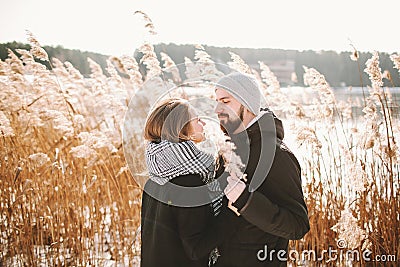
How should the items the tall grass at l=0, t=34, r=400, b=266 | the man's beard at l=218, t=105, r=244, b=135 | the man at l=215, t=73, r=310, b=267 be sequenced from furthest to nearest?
the tall grass at l=0, t=34, r=400, b=266 < the man's beard at l=218, t=105, r=244, b=135 < the man at l=215, t=73, r=310, b=267

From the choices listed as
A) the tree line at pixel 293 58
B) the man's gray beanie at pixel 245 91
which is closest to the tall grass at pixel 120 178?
the tree line at pixel 293 58

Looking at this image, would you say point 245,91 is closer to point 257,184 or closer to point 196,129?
point 196,129

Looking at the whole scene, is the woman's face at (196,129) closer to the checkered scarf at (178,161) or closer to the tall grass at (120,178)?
the checkered scarf at (178,161)

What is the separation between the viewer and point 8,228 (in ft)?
8.65

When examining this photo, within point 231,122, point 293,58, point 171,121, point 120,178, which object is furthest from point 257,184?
point 293,58

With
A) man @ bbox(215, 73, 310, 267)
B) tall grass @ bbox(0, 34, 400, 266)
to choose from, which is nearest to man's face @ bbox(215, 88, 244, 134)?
man @ bbox(215, 73, 310, 267)

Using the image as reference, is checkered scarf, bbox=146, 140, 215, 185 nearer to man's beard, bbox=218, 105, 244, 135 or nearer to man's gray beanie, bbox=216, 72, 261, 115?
man's beard, bbox=218, 105, 244, 135

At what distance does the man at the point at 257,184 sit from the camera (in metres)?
1.39

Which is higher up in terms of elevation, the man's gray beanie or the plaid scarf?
the man's gray beanie

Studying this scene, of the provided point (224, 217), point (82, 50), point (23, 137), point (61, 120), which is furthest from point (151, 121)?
point (82, 50)

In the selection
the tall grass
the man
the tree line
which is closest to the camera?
the man

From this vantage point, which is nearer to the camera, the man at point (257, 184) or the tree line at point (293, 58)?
the man at point (257, 184)

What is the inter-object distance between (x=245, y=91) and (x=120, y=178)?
1.72 metres

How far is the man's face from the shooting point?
1493 mm
